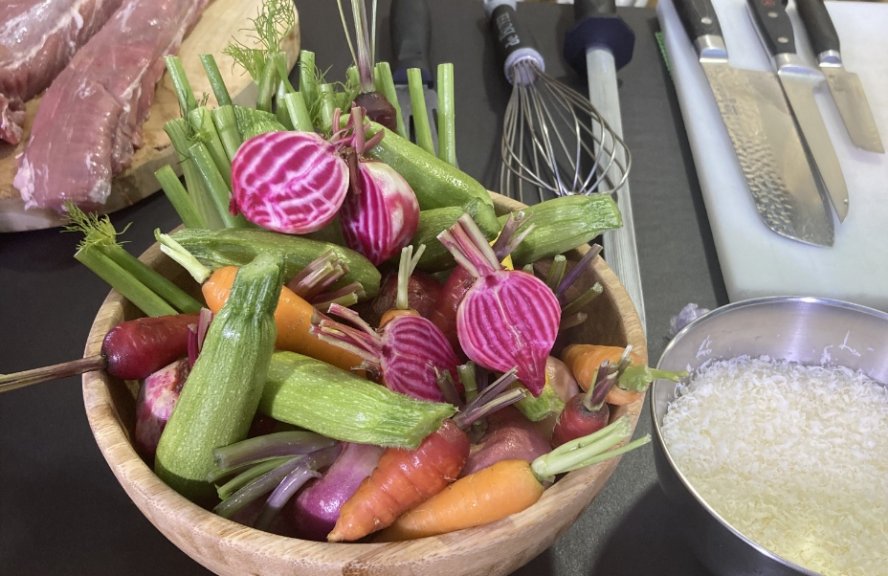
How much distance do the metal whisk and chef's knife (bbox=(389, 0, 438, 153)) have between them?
0.12m

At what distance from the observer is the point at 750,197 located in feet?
3.22

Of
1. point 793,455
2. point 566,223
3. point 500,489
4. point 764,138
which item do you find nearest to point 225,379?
point 500,489

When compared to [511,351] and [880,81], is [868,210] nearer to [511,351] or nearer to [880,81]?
[880,81]

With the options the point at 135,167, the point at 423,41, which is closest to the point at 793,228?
the point at 423,41

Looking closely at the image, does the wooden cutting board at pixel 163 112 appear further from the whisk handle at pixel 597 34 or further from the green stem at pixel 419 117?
the whisk handle at pixel 597 34

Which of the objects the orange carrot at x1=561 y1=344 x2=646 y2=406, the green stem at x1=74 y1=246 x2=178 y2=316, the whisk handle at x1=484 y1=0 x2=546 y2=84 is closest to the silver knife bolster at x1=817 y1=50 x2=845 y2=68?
the whisk handle at x1=484 y1=0 x2=546 y2=84

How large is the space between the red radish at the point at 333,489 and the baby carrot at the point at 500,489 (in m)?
0.04

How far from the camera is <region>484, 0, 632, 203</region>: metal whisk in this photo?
0.96 meters

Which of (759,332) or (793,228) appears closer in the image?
(759,332)

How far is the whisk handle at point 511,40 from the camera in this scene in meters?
1.08

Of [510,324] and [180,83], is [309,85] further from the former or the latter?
[510,324]

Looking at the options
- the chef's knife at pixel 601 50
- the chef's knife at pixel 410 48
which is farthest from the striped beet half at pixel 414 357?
the chef's knife at pixel 601 50

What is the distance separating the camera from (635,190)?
1015 mm

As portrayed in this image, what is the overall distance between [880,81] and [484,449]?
43.5 inches
